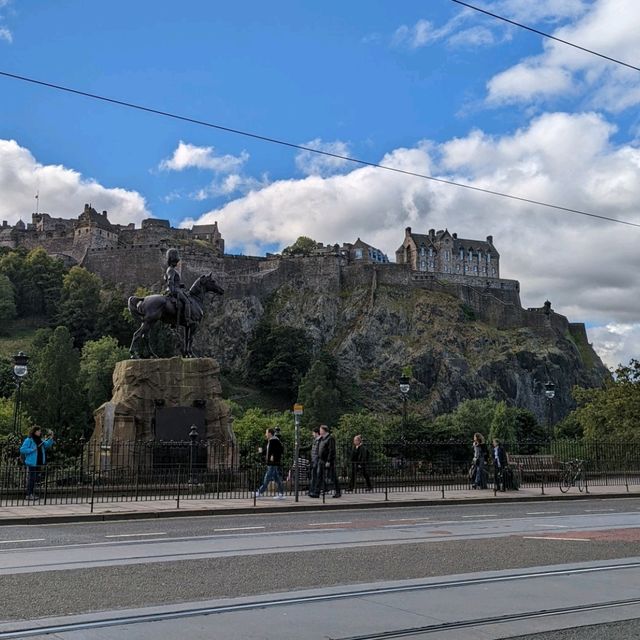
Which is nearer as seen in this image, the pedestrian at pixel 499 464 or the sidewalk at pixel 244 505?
the sidewalk at pixel 244 505

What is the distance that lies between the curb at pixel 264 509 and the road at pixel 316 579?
641mm

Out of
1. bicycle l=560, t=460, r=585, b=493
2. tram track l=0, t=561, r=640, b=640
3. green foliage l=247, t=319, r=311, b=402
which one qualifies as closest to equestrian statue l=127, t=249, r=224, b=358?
bicycle l=560, t=460, r=585, b=493

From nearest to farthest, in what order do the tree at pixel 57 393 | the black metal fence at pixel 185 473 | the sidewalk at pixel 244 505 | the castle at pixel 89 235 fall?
the sidewalk at pixel 244 505 → the black metal fence at pixel 185 473 → the tree at pixel 57 393 → the castle at pixel 89 235

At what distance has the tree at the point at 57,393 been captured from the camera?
57.9 metres

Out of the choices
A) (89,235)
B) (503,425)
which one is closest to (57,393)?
(503,425)

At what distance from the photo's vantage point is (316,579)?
805 cm

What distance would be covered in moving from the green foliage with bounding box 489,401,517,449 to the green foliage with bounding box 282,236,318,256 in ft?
199

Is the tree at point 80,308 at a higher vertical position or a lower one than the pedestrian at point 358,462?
higher

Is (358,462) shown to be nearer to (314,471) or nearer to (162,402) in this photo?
(314,471)

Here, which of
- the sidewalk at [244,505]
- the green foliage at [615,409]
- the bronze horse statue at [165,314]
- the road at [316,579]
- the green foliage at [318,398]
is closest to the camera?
the road at [316,579]

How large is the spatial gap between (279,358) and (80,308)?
24685mm

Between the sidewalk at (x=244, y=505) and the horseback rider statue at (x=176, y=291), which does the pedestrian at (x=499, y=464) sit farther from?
the horseback rider statue at (x=176, y=291)

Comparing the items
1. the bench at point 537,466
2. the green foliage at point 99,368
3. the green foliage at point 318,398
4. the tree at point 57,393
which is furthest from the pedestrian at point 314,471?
the green foliage at point 318,398

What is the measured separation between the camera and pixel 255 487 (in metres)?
20.0
